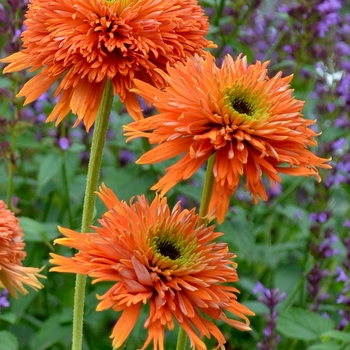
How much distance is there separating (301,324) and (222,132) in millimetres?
827

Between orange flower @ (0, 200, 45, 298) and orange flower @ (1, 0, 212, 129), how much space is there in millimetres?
212

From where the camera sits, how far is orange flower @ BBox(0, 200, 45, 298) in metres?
1.02

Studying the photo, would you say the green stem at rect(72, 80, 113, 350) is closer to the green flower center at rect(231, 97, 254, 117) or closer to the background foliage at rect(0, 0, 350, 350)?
the green flower center at rect(231, 97, 254, 117)

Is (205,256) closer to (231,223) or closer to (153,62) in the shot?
(153,62)

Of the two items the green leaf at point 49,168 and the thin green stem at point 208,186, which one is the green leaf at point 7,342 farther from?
the thin green stem at point 208,186

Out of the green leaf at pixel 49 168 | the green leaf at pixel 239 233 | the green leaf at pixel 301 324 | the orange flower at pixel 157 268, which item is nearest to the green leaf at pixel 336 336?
the green leaf at pixel 301 324

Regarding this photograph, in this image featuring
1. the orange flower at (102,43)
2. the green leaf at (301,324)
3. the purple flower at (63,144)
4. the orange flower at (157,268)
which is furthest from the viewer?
the purple flower at (63,144)

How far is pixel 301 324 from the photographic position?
1.47 meters

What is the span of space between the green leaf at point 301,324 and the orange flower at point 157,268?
63 centimetres

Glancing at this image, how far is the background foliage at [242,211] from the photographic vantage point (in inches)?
61.9

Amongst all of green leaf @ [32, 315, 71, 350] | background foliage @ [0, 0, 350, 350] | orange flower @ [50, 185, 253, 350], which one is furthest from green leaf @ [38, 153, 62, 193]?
orange flower @ [50, 185, 253, 350]

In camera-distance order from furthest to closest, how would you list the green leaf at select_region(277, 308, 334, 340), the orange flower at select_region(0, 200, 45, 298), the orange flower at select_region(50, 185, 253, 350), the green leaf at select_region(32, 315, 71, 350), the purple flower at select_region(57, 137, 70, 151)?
the purple flower at select_region(57, 137, 70, 151), the green leaf at select_region(32, 315, 71, 350), the green leaf at select_region(277, 308, 334, 340), the orange flower at select_region(0, 200, 45, 298), the orange flower at select_region(50, 185, 253, 350)

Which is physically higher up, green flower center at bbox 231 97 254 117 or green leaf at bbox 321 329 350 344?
green flower center at bbox 231 97 254 117

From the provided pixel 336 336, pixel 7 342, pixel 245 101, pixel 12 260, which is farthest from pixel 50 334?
pixel 245 101
